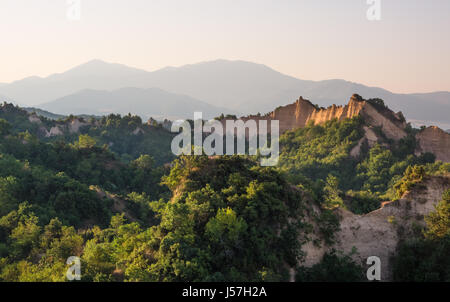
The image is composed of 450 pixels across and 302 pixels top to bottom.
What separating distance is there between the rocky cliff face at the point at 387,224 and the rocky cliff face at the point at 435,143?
29318 mm

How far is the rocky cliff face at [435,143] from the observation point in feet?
158

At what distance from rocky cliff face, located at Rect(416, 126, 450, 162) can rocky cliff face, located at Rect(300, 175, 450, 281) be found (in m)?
29.3

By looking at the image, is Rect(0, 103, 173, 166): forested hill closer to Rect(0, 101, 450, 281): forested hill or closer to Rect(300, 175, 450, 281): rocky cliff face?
Rect(0, 101, 450, 281): forested hill

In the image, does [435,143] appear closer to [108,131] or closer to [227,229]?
[227,229]

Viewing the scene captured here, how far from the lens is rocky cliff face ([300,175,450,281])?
829 inches

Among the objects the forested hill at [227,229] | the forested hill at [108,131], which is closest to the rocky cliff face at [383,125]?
the forested hill at [227,229]

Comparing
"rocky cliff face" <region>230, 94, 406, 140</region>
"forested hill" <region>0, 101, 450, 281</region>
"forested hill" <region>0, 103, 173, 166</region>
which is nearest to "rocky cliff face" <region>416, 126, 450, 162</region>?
"rocky cliff face" <region>230, 94, 406, 140</region>

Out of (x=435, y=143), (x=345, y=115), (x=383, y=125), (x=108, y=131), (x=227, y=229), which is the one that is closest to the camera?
(x=227, y=229)

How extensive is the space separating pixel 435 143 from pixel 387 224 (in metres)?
33.8

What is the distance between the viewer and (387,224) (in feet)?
70.5

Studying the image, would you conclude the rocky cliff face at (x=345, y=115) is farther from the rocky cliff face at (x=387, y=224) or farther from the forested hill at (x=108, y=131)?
the rocky cliff face at (x=387, y=224)

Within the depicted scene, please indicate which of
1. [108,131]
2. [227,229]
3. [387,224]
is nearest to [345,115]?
[387,224]

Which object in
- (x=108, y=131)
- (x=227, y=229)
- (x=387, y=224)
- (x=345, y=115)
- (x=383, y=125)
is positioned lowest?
(x=387, y=224)

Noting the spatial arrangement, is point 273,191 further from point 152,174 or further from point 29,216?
point 152,174
